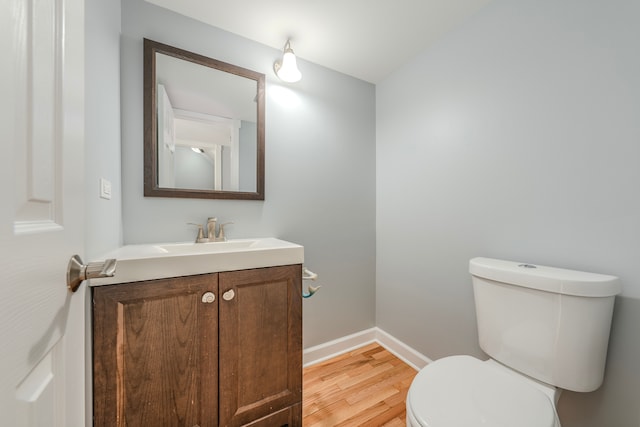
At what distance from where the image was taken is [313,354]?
5.74ft

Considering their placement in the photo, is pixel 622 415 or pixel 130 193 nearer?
pixel 622 415

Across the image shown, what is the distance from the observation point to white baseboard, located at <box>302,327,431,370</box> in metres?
1.70

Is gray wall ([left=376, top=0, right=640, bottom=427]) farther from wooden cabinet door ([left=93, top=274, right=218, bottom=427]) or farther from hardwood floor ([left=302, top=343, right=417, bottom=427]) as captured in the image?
wooden cabinet door ([left=93, top=274, right=218, bottom=427])

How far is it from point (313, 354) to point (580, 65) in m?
2.10

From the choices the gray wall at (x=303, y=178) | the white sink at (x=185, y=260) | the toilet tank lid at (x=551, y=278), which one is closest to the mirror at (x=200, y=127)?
the gray wall at (x=303, y=178)

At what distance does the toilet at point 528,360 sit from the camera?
30.4 inches

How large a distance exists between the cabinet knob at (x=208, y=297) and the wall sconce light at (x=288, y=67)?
4.40 ft

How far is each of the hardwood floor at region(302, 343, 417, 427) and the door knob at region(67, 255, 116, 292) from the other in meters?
1.29

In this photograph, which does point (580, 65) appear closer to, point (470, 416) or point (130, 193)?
point (470, 416)

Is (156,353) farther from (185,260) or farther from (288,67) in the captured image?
(288,67)

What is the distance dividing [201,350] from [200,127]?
1.19 metres

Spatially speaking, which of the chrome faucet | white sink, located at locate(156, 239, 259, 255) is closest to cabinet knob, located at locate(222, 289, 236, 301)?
white sink, located at locate(156, 239, 259, 255)

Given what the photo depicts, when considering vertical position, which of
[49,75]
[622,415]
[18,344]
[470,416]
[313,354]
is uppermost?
[49,75]

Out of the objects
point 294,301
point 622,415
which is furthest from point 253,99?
point 622,415
